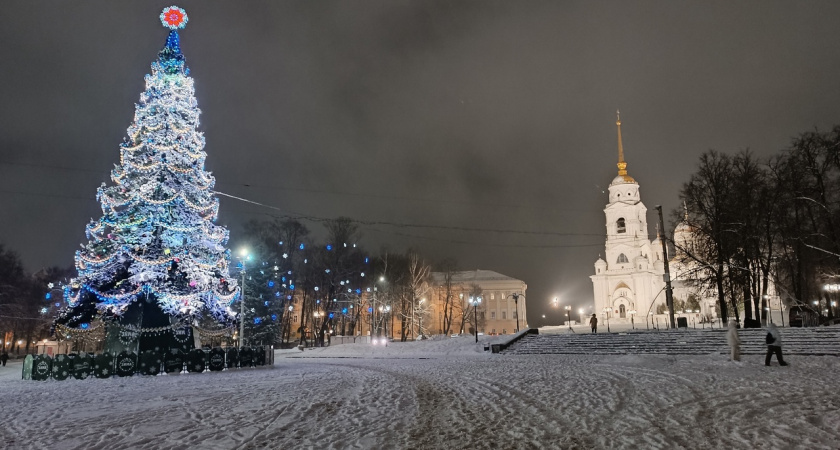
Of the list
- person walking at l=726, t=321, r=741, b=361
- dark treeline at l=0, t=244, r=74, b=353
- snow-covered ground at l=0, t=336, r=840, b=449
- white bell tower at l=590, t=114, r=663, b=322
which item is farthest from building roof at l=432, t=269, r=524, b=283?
snow-covered ground at l=0, t=336, r=840, b=449

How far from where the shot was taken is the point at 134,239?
22656 mm

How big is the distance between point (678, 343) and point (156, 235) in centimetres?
2571

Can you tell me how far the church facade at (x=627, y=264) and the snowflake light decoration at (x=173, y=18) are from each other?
59057 millimetres

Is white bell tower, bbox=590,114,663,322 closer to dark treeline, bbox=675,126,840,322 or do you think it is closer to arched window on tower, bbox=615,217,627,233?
arched window on tower, bbox=615,217,627,233

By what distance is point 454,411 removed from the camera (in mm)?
10055

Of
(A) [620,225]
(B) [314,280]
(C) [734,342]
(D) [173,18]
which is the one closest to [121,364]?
(D) [173,18]

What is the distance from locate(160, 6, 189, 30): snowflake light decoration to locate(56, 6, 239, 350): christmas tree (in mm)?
2917

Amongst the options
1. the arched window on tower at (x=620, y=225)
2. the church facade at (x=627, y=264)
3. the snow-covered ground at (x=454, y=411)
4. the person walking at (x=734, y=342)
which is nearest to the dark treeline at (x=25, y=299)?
the snow-covered ground at (x=454, y=411)

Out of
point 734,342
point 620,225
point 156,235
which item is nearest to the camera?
point 734,342

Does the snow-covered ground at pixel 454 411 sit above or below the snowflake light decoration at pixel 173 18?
below

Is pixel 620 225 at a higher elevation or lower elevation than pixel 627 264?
higher

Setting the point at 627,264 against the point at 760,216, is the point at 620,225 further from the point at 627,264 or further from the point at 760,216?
the point at 760,216

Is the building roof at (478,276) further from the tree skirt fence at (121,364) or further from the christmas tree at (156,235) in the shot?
the tree skirt fence at (121,364)

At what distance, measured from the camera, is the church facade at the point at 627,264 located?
68688mm
